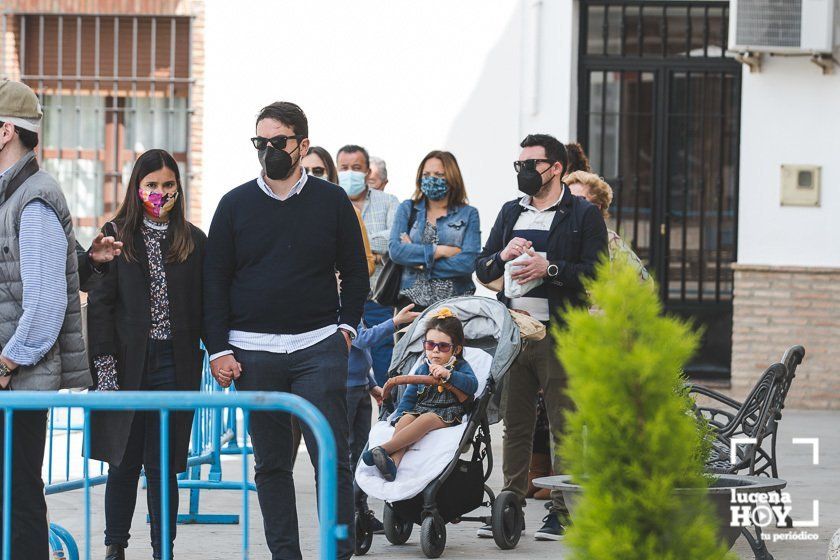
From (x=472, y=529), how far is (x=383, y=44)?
7.41 metres

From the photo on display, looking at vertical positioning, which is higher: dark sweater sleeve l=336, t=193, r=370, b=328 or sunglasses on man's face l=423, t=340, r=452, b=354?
dark sweater sleeve l=336, t=193, r=370, b=328

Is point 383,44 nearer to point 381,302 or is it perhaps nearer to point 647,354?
point 381,302

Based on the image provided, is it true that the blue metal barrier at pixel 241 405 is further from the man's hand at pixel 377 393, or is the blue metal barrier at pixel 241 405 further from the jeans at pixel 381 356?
the jeans at pixel 381 356

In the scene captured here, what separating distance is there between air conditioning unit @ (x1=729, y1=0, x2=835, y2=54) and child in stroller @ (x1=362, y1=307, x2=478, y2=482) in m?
6.61

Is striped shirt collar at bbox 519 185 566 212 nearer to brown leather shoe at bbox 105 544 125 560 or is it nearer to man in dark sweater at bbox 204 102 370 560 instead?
man in dark sweater at bbox 204 102 370 560

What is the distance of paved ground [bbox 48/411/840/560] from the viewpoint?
279 inches

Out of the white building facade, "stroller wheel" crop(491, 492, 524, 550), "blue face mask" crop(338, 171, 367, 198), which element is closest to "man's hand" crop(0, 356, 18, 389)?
"stroller wheel" crop(491, 492, 524, 550)

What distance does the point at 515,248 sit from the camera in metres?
7.29

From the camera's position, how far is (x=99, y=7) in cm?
1455

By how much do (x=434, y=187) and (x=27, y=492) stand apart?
3731 mm

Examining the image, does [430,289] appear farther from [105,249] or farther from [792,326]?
[792,326]

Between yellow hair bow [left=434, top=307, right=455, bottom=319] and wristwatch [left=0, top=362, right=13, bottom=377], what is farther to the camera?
yellow hair bow [left=434, top=307, right=455, bottom=319]

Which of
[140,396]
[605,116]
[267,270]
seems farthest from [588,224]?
[605,116]

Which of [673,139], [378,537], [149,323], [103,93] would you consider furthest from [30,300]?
[103,93]
